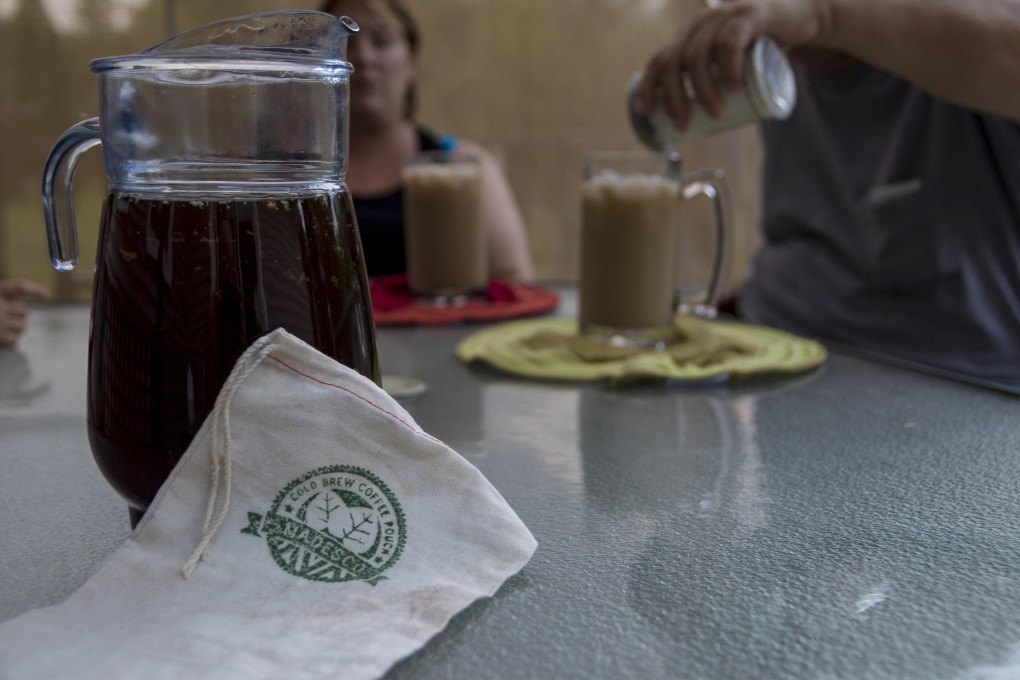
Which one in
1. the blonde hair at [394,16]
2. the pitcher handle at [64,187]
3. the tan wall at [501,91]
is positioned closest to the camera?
the pitcher handle at [64,187]

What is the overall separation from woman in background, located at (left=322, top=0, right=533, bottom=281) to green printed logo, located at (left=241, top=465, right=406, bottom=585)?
156 cm

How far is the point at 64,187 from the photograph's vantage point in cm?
46

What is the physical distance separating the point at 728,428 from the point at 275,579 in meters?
0.41

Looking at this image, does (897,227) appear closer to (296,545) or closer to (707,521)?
(707,521)

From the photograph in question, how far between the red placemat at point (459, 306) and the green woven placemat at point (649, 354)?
0.11 m

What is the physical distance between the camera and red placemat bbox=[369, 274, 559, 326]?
1143mm

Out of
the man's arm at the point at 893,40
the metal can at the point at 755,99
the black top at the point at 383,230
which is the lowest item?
the black top at the point at 383,230

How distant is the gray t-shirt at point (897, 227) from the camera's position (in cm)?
112

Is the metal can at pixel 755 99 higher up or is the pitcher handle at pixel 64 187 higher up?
the metal can at pixel 755 99

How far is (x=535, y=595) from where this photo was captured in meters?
0.41

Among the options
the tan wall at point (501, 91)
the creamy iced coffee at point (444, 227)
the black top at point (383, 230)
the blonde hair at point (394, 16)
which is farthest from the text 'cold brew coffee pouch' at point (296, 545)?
the tan wall at point (501, 91)

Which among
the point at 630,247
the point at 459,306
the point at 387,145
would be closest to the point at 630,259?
the point at 630,247

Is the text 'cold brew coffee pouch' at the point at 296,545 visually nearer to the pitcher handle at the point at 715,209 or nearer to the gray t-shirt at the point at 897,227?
the pitcher handle at the point at 715,209

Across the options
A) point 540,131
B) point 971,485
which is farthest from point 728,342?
point 540,131
